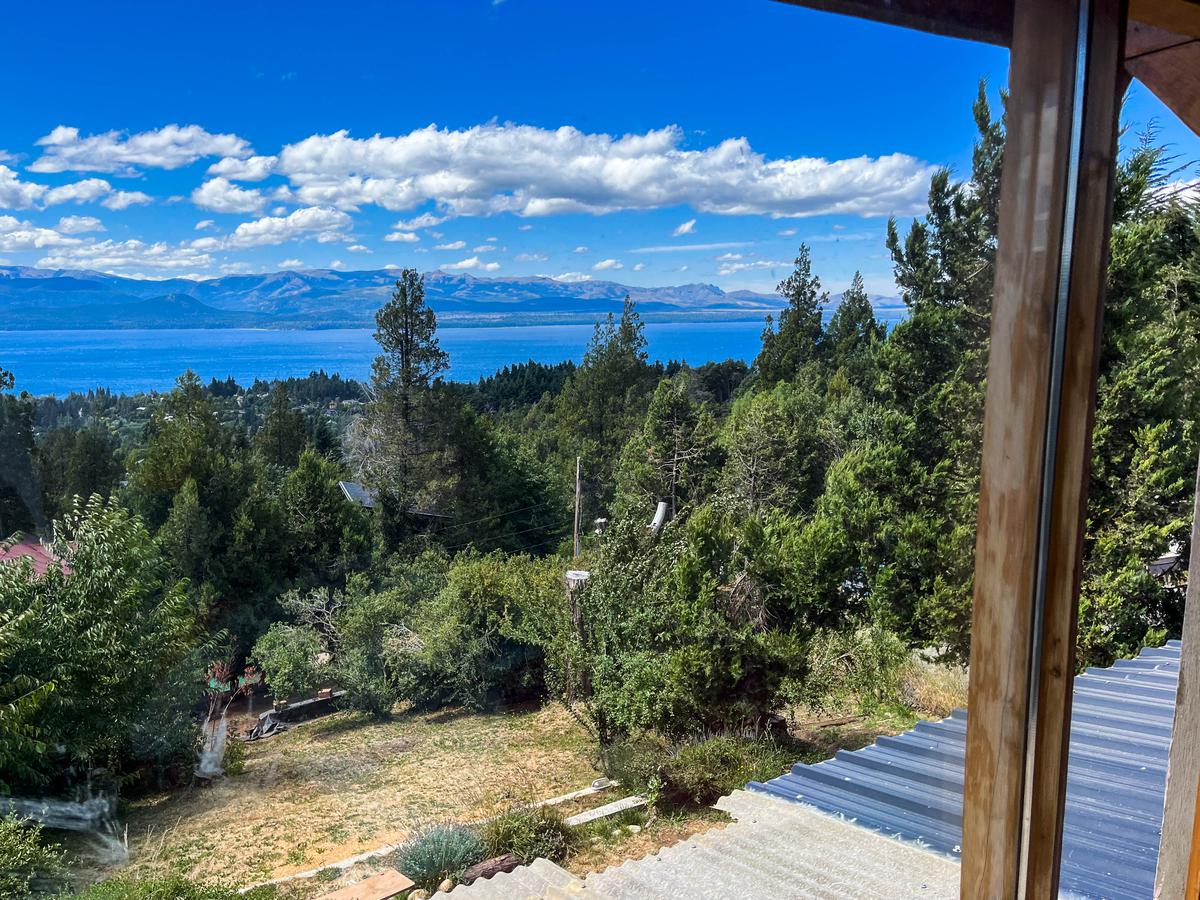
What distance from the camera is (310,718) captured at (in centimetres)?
258

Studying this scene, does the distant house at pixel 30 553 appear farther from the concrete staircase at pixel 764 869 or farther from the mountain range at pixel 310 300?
the concrete staircase at pixel 764 869

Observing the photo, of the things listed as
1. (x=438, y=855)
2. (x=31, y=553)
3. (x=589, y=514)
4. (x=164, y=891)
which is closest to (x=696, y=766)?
(x=438, y=855)

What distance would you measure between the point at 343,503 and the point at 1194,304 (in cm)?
255

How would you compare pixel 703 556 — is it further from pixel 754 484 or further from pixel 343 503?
pixel 343 503

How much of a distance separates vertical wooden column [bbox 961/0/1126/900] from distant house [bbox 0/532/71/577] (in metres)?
1.23

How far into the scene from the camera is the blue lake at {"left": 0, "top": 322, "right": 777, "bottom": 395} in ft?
4.01

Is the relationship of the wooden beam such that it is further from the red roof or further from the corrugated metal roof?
the red roof

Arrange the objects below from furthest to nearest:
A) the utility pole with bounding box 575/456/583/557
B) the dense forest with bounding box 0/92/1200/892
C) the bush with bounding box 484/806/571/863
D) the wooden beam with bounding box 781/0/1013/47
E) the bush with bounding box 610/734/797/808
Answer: the utility pole with bounding box 575/456/583/557 → the bush with bounding box 610/734/797/808 → the bush with bounding box 484/806/571/863 → the dense forest with bounding box 0/92/1200/892 → the wooden beam with bounding box 781/0/1013/47

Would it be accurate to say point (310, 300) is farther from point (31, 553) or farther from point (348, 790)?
point (348, 790)

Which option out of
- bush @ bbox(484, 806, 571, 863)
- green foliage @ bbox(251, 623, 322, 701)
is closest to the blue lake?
green foliage @ bbox(251, 623, 322, 701)

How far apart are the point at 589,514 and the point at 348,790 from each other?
76.5 inches

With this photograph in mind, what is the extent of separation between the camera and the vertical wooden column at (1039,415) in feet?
1.30

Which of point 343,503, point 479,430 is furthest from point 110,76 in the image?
point 479,430

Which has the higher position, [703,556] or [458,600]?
[703,556]
